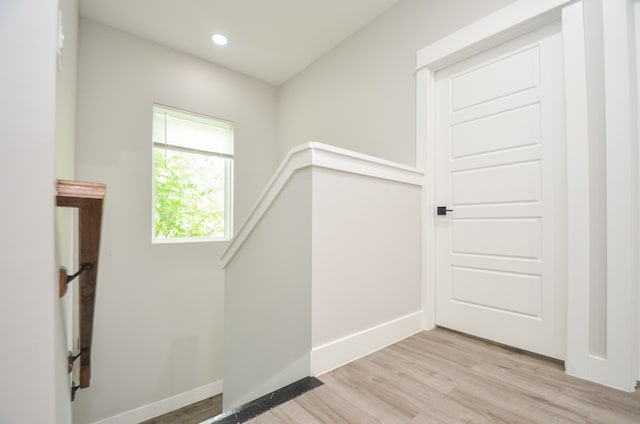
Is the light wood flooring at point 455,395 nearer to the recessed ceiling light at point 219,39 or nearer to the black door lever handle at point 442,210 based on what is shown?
the black door lever handle at point 442,210

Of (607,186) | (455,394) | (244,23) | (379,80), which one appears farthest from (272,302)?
(244,23)

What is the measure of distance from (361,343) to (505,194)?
4.14 ft

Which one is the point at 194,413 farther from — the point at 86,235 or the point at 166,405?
the point at 86,235

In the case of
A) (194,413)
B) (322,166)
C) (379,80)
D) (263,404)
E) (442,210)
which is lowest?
(194,413)

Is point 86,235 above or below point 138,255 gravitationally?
above

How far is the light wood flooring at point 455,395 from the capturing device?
3.77 ft

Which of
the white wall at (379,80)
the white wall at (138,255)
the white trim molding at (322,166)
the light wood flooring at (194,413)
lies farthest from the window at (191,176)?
the light wood flooring at (194,413)

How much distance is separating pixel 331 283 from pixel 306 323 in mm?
238

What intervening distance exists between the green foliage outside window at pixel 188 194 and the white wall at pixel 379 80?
47.7 inches

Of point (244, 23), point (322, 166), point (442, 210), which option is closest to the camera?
point (322, 166)

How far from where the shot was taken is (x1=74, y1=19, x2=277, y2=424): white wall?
263cm

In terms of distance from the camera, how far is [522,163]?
174 centimetres

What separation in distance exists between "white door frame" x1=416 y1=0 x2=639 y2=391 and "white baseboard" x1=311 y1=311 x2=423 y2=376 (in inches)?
32.4

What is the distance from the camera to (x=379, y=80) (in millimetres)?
2543
